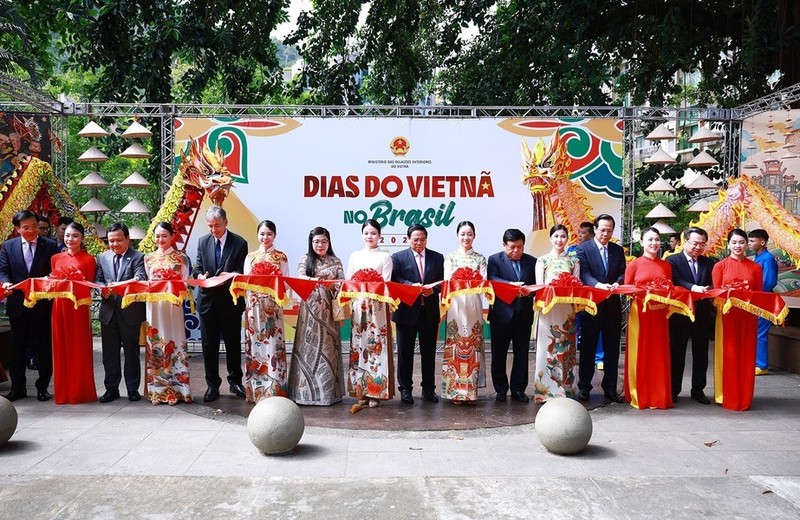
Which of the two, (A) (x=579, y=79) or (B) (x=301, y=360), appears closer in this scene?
(B) (x=301, y=360)

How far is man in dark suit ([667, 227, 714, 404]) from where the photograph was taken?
21.7 ft

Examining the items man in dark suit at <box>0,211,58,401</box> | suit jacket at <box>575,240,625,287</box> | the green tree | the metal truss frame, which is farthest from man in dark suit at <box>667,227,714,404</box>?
the green tree

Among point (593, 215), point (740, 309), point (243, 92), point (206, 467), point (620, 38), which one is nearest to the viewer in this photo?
point (206, 467)

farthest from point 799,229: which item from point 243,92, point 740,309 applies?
point 243,92

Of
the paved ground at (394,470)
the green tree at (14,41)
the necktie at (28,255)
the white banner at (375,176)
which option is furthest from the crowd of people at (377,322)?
the green tree at (14,41)

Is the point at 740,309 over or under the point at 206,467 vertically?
over

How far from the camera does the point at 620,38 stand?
12.1m

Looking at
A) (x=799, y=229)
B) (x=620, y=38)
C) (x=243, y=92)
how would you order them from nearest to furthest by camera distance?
(x=799, y=229)
(x=620, y=38)
(x=243, y=92)

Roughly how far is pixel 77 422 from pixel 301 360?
1.81 meters

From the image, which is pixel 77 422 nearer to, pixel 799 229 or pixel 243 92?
pixel 799 229

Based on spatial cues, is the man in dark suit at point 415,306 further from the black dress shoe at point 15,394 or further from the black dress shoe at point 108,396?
the black dress shoe at point 15,394

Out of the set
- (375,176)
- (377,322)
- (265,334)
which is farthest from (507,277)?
(375,176)

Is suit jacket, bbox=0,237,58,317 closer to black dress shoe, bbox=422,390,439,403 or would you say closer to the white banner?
the white banner

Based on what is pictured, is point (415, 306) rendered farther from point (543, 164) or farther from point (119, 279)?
point (543, 164)
